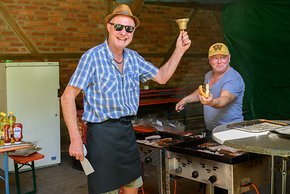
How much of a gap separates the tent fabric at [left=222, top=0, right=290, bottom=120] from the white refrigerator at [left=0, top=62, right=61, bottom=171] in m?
2.91

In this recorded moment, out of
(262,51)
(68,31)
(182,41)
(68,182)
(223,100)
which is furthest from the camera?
(68,31)

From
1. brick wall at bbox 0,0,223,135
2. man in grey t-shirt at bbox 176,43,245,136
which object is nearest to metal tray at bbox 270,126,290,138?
man in grey t-shirt at bbox 176,43,245,136

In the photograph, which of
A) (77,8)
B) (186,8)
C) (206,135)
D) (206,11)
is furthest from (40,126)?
(206,11)

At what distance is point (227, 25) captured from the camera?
6141 millimetres

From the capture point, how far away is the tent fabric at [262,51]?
5547 millimetres

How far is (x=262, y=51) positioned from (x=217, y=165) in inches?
133

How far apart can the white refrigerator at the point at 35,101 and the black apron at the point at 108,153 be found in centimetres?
331

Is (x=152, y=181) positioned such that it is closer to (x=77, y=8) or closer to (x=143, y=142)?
(x=143, y=142)

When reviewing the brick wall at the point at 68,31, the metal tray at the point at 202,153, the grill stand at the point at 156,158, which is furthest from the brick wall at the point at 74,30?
the metal tray at the point at 202,153

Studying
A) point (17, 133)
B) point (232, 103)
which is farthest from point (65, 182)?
point (232, 103)

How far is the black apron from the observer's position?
8.79ft

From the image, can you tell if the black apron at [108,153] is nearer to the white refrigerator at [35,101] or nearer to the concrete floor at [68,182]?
the concrete floor at [68,182]

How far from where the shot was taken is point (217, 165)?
2928 mm

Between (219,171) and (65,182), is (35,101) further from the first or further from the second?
(219,171)
